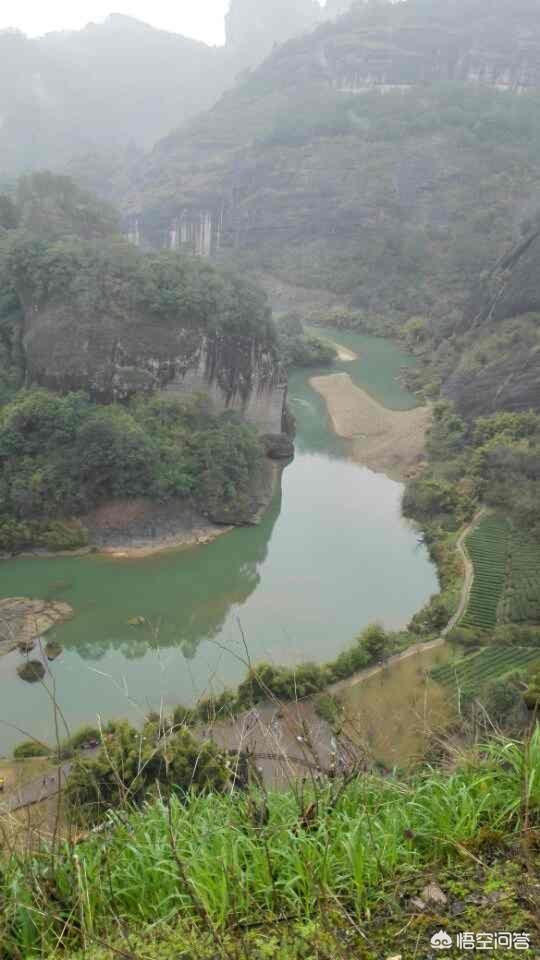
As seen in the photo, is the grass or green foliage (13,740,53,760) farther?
green foliage (13,740,53,760)

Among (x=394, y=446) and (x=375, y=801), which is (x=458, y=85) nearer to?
(x=394, y=446)

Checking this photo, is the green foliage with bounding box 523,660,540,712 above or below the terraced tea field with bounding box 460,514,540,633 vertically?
above

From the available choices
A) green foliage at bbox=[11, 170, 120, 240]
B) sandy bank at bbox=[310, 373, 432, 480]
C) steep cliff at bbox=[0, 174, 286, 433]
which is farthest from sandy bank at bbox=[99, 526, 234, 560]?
green foliage at bbox=[11, 170, 120, 240]

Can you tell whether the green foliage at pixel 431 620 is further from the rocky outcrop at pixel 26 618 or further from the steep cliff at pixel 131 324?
the steep cliff at pixel 131 324

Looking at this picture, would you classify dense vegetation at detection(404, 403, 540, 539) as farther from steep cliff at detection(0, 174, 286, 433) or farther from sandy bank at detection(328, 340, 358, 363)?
sandy bank at detection(328, 340, 358, 363)

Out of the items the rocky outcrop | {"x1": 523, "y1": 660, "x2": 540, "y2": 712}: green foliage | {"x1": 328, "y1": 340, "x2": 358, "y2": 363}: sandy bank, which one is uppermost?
{"x1": 328, "y1": 340, "x2": 358, "y2": 363}: sandy bank

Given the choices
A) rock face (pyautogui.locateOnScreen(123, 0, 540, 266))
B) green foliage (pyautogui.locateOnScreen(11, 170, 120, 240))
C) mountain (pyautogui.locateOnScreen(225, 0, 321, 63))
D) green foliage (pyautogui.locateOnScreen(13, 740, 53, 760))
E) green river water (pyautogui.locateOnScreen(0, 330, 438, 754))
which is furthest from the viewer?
mountain (pyautogui.locateOnScreen(225, 0, 321, 63))

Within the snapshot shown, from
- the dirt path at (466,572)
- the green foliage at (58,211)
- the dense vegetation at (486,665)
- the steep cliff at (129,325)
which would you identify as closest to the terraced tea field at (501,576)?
the dirt path at (466,572)
